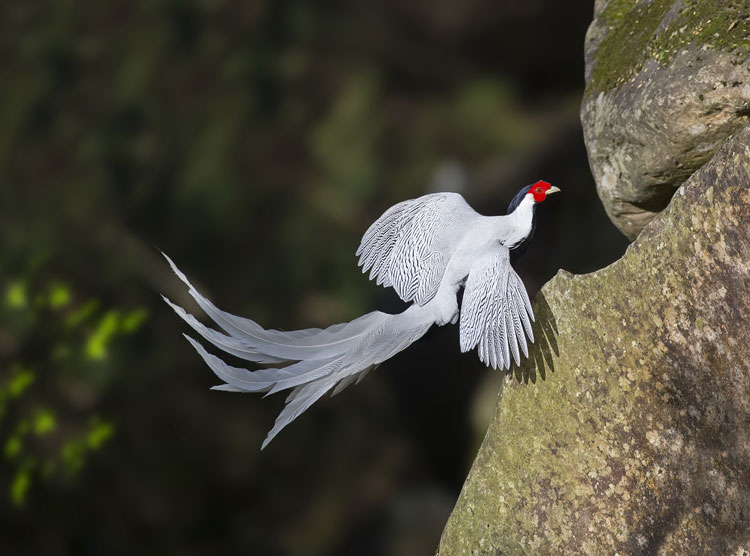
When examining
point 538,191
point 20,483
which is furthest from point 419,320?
point 20,483

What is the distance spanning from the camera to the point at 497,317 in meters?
1.00

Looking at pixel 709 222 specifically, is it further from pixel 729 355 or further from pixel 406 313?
pixel 406 313

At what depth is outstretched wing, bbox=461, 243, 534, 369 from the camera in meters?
1.00

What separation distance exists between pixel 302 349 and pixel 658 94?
59cm

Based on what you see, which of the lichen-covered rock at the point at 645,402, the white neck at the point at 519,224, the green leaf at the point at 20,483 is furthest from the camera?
the green leaf at the point at 20,483

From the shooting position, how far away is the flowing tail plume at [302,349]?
1027 mm

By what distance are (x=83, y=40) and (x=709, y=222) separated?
3.13 m

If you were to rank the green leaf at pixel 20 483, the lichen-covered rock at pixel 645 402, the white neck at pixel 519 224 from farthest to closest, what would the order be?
the green leaf at pixel 20 483
the white neck at pixel 519 224
the lichen-covered rock at pixel 645 402

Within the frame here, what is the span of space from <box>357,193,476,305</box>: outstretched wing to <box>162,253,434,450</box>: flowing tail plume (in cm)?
5

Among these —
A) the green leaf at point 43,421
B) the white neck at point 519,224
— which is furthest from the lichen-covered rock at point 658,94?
the green leaf at point 43,421

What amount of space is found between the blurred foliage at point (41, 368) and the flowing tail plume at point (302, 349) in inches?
35.5

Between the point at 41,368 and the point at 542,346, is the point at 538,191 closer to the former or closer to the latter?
the point at 542,346

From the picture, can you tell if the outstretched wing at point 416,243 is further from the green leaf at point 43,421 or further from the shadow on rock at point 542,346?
the green leaf at point 43,421

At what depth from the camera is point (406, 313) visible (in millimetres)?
1102
